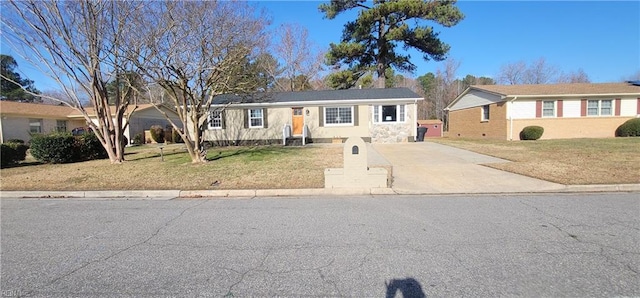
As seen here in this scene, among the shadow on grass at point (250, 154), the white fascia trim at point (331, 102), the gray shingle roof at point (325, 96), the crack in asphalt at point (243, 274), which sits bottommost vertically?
the crack in asphalt at point (243, 274)

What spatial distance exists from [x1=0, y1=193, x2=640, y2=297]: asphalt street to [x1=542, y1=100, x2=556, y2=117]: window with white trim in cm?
1720

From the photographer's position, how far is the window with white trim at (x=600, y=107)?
65.3 feet

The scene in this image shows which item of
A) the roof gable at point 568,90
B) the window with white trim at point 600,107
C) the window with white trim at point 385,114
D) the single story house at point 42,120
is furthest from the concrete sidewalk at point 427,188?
the window with white trim at point 600,107

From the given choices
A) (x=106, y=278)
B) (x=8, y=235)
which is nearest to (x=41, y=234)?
(x=8, y=235)

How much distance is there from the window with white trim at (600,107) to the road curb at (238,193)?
17.7 meters

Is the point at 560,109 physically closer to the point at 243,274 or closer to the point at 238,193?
the point at 238,193

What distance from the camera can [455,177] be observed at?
8070mm

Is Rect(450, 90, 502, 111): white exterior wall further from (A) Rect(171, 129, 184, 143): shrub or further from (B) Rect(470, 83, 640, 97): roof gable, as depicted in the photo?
(A) Rect(171, 129, 184, 143): shrub

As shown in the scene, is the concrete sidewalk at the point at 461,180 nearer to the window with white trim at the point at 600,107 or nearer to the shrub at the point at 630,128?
the window with white trim at the point at 600,107

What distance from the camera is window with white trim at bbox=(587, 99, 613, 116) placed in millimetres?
19891

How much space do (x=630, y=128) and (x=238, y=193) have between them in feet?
82.4

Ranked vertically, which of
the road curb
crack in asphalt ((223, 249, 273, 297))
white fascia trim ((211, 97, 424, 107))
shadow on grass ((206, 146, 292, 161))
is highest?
white fascia trim ((211, 97, 424, 107))

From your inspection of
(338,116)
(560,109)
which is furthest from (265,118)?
(560,109)

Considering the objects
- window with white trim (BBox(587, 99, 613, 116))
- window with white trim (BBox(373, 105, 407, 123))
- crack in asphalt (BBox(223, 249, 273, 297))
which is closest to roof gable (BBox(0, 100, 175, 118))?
window with white trim (BBox(373, 105, 407, 123))
